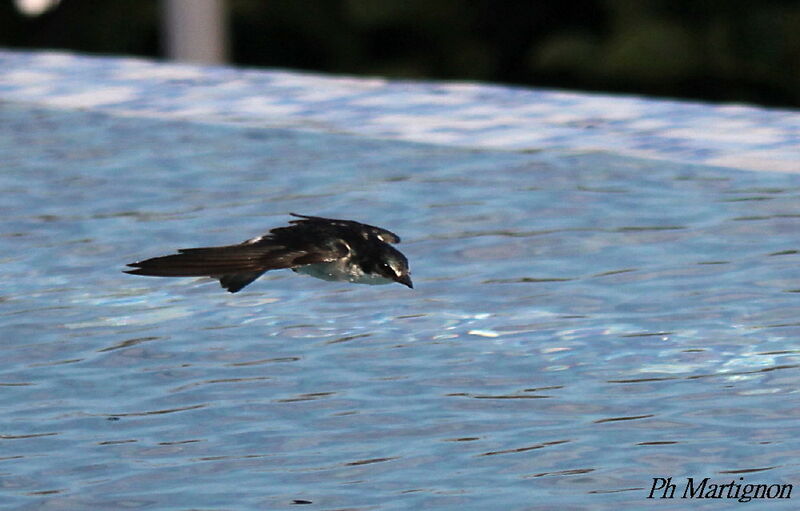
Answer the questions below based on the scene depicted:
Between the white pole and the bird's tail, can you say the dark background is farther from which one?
the bird's tail

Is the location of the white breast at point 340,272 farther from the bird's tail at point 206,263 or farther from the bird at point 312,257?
the bird's tail at point 206,263

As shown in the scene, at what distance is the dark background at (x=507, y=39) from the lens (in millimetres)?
12570

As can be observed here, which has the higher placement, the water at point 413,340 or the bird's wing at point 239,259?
the bird's wing at point 239,259

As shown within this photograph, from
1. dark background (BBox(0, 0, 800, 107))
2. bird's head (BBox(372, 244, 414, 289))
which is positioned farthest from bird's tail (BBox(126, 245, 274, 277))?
dark background (BBox(0, 0, 800, 107))

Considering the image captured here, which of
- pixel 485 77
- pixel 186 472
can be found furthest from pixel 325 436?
pixel 485 77

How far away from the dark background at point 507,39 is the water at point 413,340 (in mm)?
6819

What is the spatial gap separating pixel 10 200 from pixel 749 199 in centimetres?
231

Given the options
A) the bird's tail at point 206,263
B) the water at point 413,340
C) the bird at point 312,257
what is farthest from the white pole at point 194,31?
the bird's tail at point 206,263

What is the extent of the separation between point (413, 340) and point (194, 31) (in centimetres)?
678

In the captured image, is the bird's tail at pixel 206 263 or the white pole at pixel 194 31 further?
the white pole at pixel 194 31

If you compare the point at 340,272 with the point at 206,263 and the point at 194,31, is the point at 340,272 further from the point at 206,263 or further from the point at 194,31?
the point at 194,31

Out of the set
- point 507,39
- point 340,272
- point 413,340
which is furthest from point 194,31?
point 413,340

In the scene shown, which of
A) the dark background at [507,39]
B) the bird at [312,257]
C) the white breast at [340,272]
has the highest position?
the bird at [312,257]

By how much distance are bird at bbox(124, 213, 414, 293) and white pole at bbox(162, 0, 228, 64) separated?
647 cm
